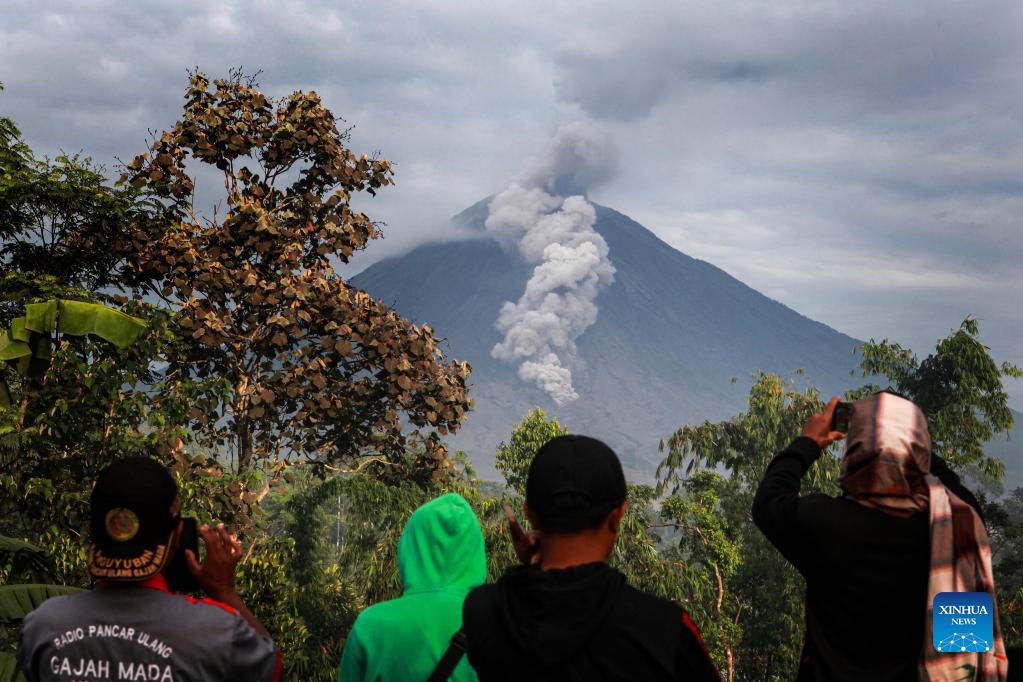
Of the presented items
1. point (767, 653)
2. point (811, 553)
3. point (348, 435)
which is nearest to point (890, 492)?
point (811, 553)

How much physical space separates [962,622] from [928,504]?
0.29 m

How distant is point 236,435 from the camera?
Result: 1596 cm

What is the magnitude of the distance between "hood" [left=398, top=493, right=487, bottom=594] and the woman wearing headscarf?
84 centimetres

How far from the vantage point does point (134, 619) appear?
2.25 m

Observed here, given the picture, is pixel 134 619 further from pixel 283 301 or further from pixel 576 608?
pixel 283 301

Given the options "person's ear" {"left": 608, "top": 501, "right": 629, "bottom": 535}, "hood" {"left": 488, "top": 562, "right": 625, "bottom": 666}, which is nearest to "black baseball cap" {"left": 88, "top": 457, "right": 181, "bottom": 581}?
"hood" {"left": 488, "top": 562, "right": 625, "bottom": 666}

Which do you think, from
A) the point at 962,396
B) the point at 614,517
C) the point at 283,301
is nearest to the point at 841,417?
the point at 614,517

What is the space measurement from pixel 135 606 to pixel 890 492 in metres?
1.92

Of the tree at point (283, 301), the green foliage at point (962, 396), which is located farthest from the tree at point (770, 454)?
the tree at point (283, 301)

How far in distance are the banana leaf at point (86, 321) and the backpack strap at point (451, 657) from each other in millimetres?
7297

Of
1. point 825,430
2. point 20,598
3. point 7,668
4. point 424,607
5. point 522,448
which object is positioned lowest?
point 7,668

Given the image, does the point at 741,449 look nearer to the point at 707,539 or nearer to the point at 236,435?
the point at 707,539

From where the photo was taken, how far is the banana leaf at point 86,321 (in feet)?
28.6

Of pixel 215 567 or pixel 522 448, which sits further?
pixel 522 448
